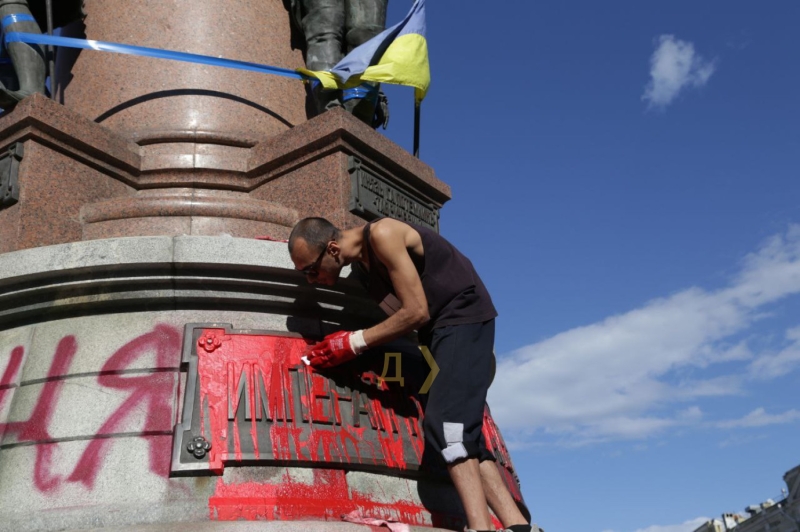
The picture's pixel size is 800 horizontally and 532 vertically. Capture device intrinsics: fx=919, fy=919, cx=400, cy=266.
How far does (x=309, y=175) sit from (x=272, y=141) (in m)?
0.52

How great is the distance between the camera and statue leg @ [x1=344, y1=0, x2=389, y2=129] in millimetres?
7023

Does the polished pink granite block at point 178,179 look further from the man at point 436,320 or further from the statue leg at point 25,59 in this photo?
the man at point 436,320

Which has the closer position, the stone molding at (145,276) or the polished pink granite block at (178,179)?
the stone molding at (145,276)

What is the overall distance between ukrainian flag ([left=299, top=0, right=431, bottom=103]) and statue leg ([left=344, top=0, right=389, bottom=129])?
0.20 meters

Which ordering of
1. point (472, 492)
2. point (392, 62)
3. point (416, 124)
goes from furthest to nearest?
1. point (416, 124)
2. point (392, 62)
3. point (472, 492)

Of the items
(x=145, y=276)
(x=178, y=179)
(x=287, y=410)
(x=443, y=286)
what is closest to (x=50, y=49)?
(x=178, y=179)

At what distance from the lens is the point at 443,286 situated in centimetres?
458

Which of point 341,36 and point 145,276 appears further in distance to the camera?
point 341,36

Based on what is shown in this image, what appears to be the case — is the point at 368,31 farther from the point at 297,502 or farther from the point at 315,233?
the point at 297,502

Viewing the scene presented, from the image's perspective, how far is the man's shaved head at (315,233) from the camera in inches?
→ 182

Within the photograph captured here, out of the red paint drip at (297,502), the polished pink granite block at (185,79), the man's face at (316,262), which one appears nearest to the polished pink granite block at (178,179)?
the polished pink granite block at (185,79)

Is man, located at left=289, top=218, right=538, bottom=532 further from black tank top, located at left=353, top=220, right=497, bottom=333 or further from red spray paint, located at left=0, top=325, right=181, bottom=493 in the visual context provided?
red spray paint, located at left=0, top=325, right=181, bottom=493

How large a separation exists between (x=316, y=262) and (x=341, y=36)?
315cm

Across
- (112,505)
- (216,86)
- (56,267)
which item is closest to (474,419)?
(112,505)
